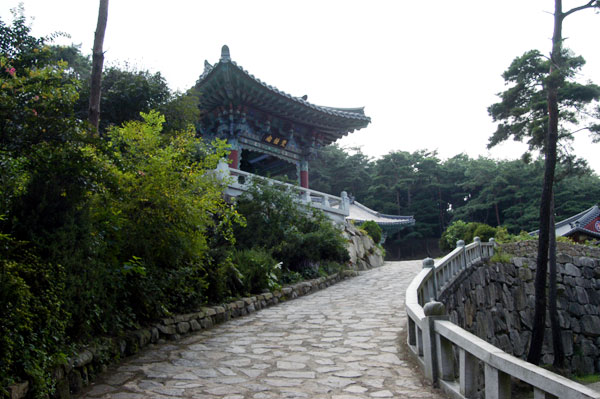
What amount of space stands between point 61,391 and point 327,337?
381 cm

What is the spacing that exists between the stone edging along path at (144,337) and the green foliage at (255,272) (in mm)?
250

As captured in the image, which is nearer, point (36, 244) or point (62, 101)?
point (36, 244)

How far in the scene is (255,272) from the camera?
9.39 meters

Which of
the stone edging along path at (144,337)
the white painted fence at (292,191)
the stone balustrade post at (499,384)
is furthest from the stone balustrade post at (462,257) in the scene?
the stone balustrade post at (499,384)

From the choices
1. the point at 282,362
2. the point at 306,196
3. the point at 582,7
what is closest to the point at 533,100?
the point at 582,7

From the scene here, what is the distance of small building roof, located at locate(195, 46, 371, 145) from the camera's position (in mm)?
13664

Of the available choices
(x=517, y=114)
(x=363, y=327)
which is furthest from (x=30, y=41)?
(x=517, y=114)

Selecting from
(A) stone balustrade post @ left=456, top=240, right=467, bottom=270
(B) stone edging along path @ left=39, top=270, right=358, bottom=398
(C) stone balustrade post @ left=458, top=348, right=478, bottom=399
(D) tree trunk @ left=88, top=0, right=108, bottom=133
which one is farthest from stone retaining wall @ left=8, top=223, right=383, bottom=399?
(A) stone balustrade post @ left=456, top=240, right=467, bottom=270

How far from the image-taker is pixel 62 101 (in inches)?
174

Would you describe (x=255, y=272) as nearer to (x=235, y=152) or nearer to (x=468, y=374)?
(x=468, y=374)

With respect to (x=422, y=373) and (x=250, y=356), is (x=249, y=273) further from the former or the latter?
(x=422, y=373)

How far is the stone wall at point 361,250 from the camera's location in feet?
54.7

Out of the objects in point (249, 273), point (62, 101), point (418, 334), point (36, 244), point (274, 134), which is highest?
point (274, 134)

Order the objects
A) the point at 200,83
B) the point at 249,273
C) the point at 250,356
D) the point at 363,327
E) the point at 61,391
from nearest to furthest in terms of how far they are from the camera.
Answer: the point at 61,391, the point at 250,356, the point at 363,327, the point at 249,273, the point at 200,83
